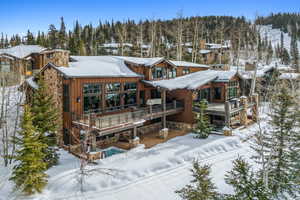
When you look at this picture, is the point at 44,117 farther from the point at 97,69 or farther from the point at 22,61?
the point at 22,61

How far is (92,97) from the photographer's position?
15445 mm

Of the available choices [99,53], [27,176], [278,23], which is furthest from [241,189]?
[278,23]

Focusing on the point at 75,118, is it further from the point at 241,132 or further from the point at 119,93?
the point at 241,132

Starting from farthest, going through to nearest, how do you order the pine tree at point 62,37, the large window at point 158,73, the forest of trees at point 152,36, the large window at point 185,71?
the pine tree at point 62,37, the forest of trees at point 152,36, the large window at point 185,71, the large window at point 158,73

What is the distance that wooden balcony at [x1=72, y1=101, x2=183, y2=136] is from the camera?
12.8 meters

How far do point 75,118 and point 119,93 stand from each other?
13.9 ft

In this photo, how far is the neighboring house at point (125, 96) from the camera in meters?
14.3

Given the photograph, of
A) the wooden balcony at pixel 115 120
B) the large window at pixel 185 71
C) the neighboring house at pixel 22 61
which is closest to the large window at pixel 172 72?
the large window at pixel 185 71

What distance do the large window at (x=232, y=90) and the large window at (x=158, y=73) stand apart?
7200 mm

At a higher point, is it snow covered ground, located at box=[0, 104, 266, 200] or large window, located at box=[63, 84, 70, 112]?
large window, located at box=[63, 84, 70, 112]

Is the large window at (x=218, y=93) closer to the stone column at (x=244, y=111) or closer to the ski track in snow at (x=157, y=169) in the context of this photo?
the stone column at (x=244, y=111)

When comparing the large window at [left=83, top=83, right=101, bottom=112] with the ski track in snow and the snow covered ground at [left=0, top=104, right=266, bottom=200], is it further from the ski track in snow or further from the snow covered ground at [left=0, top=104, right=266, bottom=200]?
the ski track in snow

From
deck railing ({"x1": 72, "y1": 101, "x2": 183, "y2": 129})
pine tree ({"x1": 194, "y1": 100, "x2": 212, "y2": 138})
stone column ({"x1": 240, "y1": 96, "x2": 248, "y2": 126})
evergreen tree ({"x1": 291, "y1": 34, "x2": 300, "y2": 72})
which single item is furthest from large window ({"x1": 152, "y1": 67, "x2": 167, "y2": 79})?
evergreen tree ({"x1": 291, "y1": 34, "x2": 300, "y2": 72})

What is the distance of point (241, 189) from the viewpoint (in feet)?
21.0
